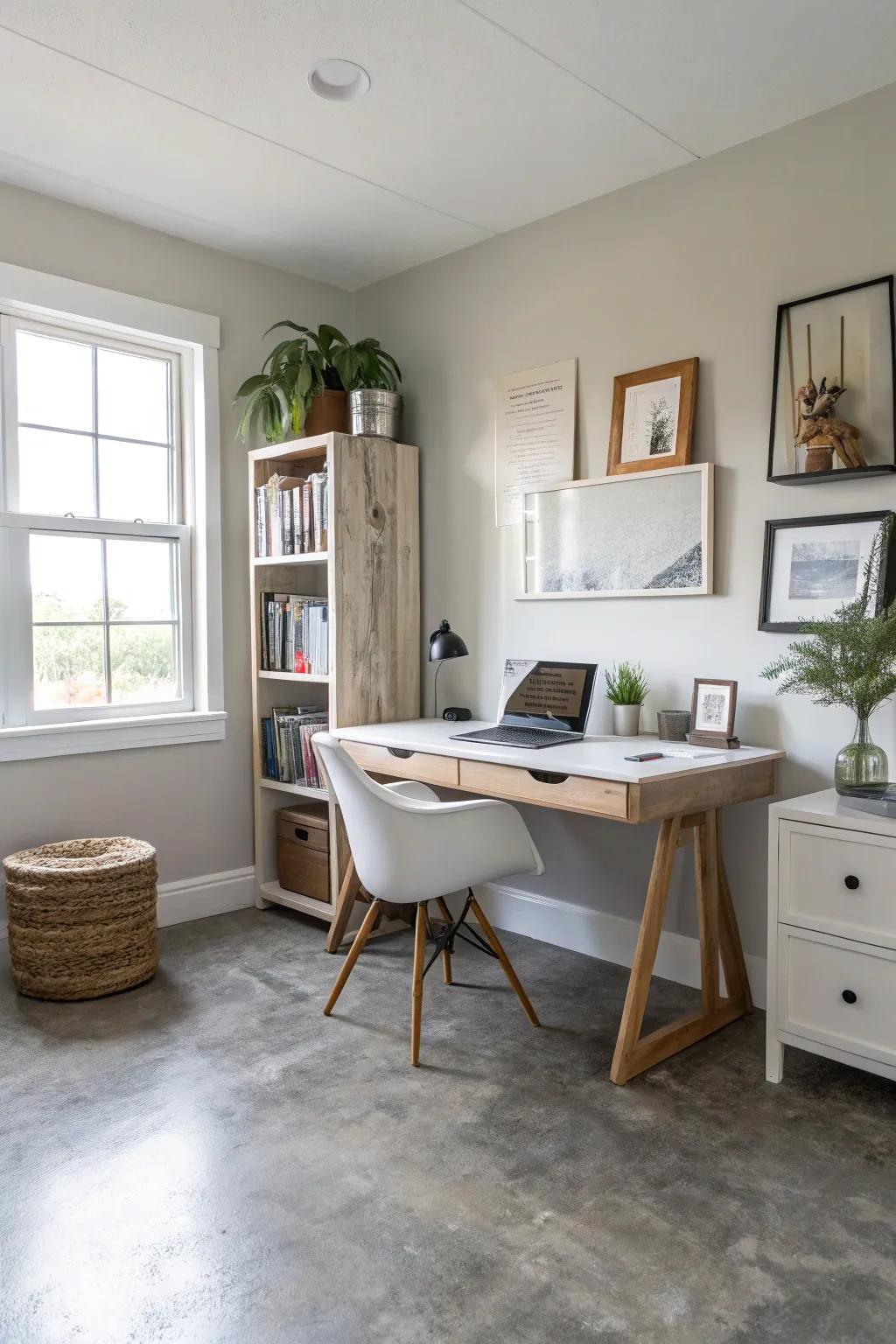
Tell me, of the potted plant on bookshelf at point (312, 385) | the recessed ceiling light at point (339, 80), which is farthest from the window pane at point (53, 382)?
the recessed ceiling light at point (339, 80)

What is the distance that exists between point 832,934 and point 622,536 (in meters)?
1.39

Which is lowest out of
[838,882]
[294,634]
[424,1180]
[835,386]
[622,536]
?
[424,1180]

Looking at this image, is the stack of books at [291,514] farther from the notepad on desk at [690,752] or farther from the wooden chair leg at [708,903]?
the wooden chair leg at [708,903]

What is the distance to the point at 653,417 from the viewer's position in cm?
295

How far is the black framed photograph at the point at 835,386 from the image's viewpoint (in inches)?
96.7

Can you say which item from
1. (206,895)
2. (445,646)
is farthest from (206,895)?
(445,646)

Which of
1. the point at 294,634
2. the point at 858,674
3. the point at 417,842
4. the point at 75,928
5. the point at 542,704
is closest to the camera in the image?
the point at 858,674

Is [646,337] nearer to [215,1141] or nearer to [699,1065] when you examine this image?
[699,1065]

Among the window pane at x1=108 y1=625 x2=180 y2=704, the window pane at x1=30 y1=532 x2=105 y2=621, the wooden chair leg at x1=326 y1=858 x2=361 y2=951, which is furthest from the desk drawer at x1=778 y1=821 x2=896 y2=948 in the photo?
the window pane at x1=30 y1=532 x2=105 y2=621

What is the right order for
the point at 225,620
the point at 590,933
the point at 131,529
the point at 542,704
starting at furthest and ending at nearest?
the point at 225,620 → the point at 131,529 → the point at 590,933 → the point at 542,704

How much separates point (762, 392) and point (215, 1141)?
2.40 meters

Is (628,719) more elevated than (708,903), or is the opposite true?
(628,719)

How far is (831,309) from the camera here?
2.56 m

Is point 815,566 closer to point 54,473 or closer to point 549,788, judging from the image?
point 549,788
